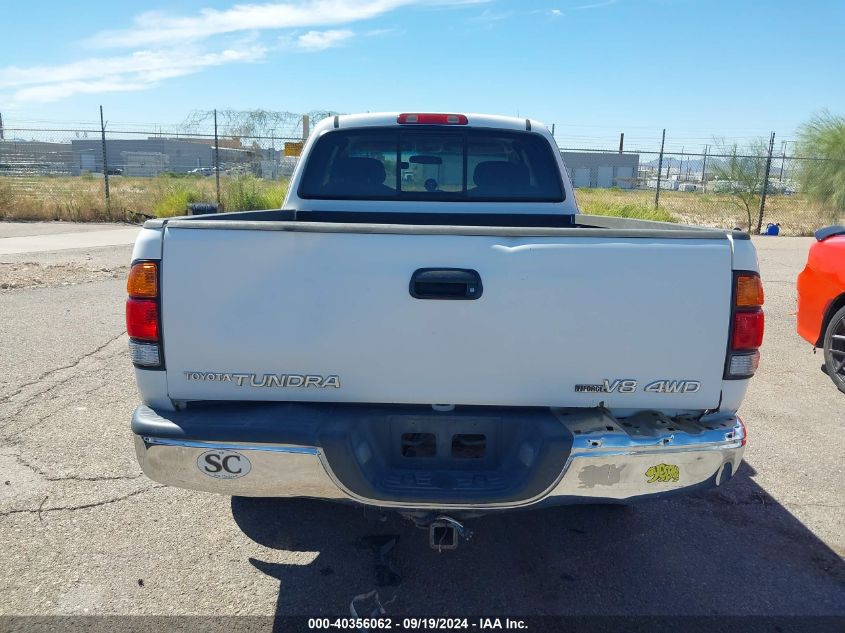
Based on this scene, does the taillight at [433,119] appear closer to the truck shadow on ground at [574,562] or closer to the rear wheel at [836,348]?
the truck shadow on ground at [574,562]

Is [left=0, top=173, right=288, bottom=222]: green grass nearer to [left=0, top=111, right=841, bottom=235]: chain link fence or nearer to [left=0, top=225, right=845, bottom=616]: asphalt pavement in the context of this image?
[left=0, top=111, right=841, bottom=235]: chain link fence

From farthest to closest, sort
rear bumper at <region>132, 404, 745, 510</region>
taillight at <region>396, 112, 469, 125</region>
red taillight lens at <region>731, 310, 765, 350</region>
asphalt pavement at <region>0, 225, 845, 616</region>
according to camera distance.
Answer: taillight at <region>396, 112, 469, 125</region>, asphalt pavement at <region>0, 225, 845, 616</region>, red taillight lens at <region>731, 310, 765, 350</region>, rear bumper at <region>132, 404, 745, 510</region>

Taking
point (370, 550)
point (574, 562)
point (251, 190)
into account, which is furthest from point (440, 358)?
point (251, 190)

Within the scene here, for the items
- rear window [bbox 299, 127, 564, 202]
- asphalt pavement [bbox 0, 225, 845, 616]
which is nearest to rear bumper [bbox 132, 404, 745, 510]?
asphalt pavement [bbox 0, 225, 845, 616]

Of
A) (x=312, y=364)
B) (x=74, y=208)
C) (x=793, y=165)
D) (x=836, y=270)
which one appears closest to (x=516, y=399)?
(x=312, y=364)

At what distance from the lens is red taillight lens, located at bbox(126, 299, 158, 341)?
2535 millimetres

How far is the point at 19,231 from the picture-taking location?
16.2m

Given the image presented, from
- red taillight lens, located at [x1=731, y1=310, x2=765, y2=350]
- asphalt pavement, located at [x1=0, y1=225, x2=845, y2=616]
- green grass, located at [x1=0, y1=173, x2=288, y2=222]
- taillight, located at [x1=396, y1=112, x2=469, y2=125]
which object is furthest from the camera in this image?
green grass, located at [x1=0, y1=173, x2=288, y2=222]

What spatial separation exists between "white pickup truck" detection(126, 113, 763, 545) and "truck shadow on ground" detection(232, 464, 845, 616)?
0.53 m

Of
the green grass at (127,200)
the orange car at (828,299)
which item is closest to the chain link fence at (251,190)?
the green grass at (127,200)

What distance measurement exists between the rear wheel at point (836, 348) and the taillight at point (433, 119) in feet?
12.3

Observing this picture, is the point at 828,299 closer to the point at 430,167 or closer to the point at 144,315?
the point at 430,167

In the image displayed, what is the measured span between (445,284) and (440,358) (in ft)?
0.91

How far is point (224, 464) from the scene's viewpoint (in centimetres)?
249
